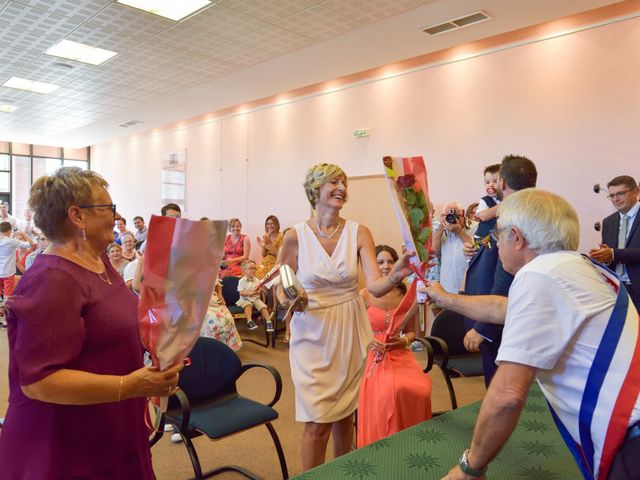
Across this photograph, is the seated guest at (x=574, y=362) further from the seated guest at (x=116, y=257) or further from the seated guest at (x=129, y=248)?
the seated guest at (x=129, y=248)

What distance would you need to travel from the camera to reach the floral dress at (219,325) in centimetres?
484

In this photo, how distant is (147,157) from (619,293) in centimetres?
1256

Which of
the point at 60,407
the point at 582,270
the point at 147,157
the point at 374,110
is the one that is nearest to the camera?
the point at 582,270

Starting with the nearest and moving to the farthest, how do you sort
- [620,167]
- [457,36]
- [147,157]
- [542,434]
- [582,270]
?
[582,270] → [542,434] → [620,167] → [457,36] → [147,157]

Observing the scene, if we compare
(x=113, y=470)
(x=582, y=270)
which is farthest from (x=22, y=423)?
(x=582, y=270)

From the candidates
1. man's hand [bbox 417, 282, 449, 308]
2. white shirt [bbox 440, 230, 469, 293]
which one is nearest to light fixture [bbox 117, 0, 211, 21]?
white shirt [bbox 440, 230, 469, 293]

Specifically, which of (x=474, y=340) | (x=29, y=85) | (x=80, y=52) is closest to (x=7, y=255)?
(x=29, y=85)

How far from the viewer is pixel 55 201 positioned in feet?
4.75

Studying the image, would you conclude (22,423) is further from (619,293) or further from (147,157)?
(147,157)

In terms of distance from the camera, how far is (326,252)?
2434mm

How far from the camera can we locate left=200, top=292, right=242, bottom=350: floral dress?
4.84 meters

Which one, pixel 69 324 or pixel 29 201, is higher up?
pixel 29 201

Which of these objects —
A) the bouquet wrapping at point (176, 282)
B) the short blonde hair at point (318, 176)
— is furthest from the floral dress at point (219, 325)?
the bouquet wrapping at point (176, 282)

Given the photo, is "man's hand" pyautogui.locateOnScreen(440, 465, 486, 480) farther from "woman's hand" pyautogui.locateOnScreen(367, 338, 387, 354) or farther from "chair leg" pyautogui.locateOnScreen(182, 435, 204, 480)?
"chair leg" pyautogui.locateOnScreen(182, 435, 204, 480)
